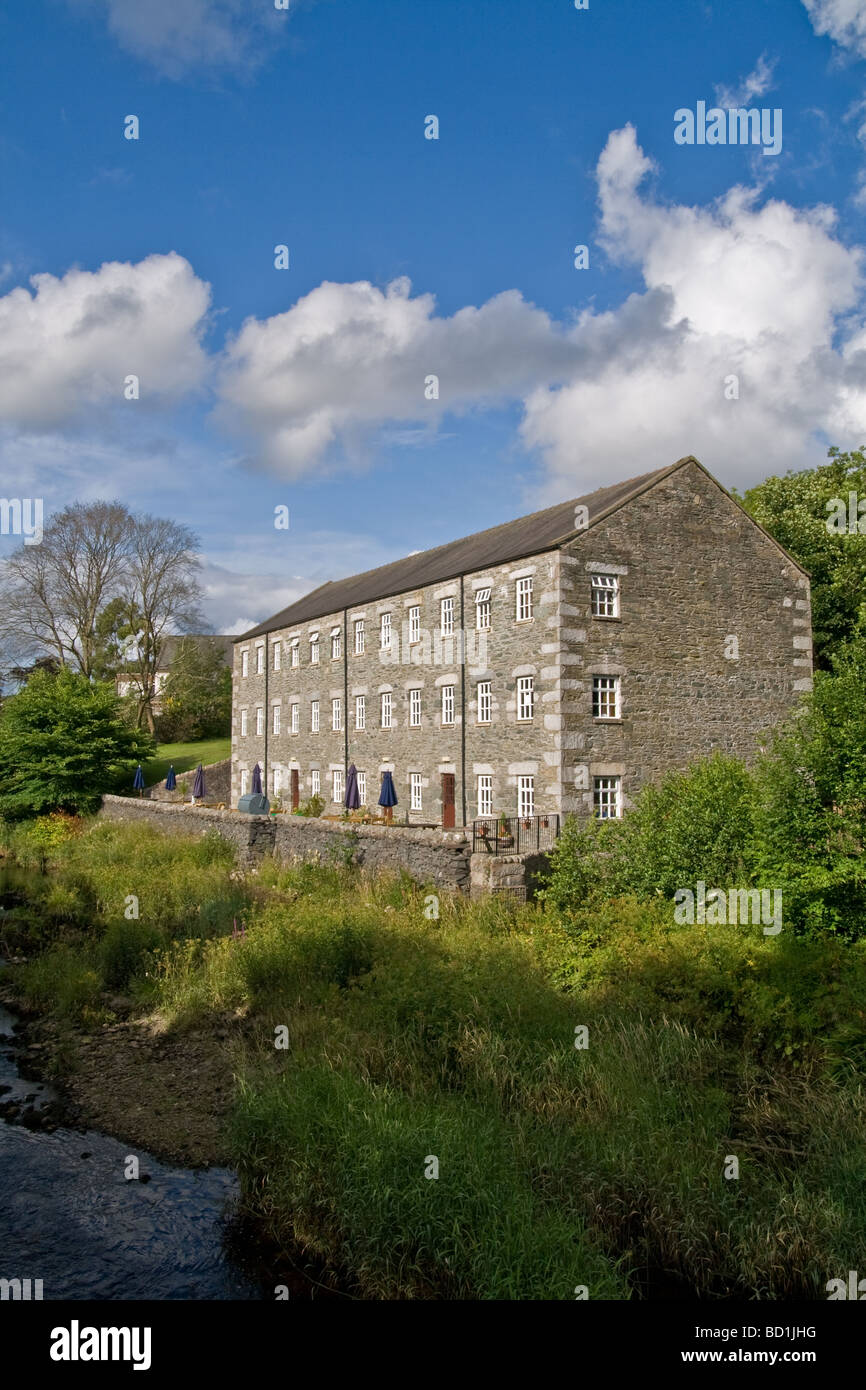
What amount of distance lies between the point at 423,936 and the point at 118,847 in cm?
1317

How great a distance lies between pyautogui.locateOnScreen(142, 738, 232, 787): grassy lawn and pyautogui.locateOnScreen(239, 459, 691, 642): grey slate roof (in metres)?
12.4

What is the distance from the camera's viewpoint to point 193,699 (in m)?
52.5

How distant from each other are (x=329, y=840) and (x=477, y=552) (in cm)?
992

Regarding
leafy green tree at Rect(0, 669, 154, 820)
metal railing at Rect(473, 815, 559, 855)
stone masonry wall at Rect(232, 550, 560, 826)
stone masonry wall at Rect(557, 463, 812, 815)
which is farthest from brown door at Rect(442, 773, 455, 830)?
leafy green tree at Rect(0, 669, 154, 820)

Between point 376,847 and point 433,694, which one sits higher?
point 433,694

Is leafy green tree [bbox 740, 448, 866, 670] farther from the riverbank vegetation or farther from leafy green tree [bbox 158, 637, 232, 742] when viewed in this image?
leafy green tree [bbox 158, 637, 232, 742]

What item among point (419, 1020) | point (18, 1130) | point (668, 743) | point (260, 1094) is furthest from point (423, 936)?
point (668, 743)

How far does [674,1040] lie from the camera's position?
994 centimetres

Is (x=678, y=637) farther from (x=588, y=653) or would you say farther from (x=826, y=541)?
(x=826, y=541)

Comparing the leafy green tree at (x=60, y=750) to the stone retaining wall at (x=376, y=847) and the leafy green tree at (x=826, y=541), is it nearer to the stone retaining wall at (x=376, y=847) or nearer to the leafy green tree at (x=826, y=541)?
the stone retaining wall at (x=376, y=847)

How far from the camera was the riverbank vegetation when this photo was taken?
7.09 metres

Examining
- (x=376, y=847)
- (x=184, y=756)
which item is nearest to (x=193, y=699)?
(x=184, y=756)
